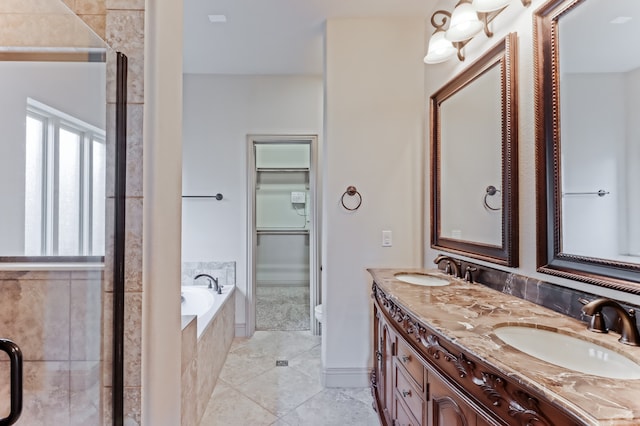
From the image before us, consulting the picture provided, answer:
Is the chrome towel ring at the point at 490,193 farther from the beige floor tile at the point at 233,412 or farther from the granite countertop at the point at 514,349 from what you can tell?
the beige floor tile at the point at 233,412

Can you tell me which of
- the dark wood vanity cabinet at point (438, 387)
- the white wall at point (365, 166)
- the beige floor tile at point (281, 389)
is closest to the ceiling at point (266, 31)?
the white wall at point (365, 166)

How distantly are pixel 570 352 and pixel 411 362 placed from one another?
0.56 meters

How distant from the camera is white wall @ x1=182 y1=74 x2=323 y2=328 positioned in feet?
10.6

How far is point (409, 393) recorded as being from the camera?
4.21ft

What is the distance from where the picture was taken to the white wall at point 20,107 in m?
1.00

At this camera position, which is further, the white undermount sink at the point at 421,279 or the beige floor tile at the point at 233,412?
the beige floor tile at the point at 233,412

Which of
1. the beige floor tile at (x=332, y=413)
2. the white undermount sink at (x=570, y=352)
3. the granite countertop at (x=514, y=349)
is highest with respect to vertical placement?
the granite countertop at (x=514, y=349)

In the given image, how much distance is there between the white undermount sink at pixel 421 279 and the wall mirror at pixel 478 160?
213 millimetres

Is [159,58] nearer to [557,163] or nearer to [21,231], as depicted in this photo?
[21,231]

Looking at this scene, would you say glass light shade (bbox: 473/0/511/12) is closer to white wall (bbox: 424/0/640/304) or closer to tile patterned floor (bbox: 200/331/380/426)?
white wall (bbox: 424/0/640/304)

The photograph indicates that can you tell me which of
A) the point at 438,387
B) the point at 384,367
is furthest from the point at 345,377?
the point at 438,387

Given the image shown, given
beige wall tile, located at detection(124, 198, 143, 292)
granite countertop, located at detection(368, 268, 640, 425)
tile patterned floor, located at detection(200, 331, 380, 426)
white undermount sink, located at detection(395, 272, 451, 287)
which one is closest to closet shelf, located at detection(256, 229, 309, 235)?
tile patterned floor, located at detection(200, 331, 380, 426)

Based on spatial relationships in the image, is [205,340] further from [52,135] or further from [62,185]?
[52,135]

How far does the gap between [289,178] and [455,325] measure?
401 centimetres
